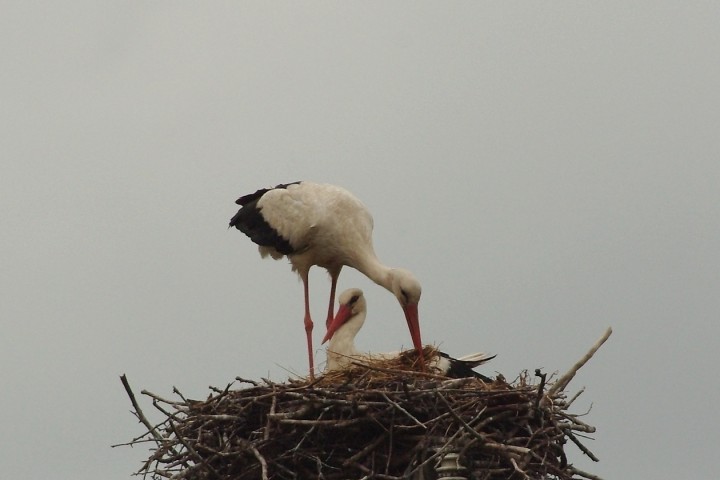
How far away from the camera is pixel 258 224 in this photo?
10.9m

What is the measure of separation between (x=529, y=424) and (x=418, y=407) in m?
0.66

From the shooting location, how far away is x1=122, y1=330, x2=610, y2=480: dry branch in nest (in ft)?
24.8

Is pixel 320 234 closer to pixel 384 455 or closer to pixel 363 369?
pixel 363 369

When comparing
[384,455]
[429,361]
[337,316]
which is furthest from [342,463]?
[337,316]

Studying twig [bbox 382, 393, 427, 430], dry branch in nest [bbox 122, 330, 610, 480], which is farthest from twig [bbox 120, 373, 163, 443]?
twig [bbox 382, 393, 427, 430]

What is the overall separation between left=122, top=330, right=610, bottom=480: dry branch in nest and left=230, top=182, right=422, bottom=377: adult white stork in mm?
2083

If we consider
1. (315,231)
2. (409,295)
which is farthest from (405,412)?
(315,231)

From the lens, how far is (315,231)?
34.3ft

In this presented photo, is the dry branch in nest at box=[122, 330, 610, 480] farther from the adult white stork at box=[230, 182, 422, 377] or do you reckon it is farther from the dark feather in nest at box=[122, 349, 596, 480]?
the adult white stork at box=[230, 182, 422, 377]

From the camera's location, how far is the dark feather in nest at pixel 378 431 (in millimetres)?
7578

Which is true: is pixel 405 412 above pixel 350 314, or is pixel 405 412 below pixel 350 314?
below

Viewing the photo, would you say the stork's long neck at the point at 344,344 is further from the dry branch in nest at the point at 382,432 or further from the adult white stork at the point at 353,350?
the dry branch in nest at the point at 382,432

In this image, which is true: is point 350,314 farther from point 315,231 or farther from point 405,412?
point 405,412

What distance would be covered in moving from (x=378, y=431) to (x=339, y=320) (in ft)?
6.39
